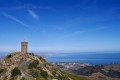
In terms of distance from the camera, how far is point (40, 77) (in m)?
46.8

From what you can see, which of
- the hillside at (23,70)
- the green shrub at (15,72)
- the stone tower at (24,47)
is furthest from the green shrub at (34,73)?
the stone tower at (24,47)

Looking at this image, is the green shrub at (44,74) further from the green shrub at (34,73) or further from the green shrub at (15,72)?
the green shrub at (15,72)

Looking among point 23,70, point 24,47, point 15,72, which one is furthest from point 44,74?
point 24,47

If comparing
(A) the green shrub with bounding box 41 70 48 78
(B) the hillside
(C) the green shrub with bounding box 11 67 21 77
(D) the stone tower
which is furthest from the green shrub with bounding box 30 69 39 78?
(D) the stone tower

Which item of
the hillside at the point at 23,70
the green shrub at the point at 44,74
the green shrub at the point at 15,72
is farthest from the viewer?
the green shrub at the point at 44,74

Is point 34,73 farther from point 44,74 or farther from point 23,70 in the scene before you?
point 23,70

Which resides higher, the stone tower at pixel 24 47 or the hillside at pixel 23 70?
the stone tower at pixel 24 47

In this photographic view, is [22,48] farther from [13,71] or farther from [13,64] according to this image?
[13,71]

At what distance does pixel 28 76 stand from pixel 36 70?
13.1ft

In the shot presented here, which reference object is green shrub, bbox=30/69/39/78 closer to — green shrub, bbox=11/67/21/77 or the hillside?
the hillside

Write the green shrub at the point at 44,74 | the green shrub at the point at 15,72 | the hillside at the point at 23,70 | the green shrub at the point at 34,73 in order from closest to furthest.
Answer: the hillside at the point at 23,70
the green shrub at the point at 34,73
the green shrub at the point at 15,72
the green shrub at the point at 44,74

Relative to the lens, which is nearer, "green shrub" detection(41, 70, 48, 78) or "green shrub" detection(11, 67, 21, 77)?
"green shrub" detection(11, 67, 21, 77)

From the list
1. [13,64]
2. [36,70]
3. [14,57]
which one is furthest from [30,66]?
[14,57]

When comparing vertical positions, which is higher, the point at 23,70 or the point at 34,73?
the point at 23,70
